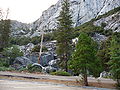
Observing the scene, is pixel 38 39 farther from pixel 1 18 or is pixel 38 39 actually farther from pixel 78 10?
pixel 78 10

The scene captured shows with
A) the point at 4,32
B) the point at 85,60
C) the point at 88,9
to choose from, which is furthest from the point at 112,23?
the point at 85,60

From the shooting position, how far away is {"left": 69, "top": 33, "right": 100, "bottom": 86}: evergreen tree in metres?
13.1

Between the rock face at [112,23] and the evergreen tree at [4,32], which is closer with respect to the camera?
the evergreen tree at [4,32]

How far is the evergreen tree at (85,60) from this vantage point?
1305cm

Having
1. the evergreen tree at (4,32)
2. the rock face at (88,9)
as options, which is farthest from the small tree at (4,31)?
the rock face at (88,9)

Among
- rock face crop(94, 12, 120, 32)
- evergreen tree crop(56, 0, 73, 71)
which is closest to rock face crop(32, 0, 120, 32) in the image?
rock face crop(94, 12, 120, 32)

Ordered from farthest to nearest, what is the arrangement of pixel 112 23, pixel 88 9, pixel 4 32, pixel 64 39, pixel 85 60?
pixel 88 9, pixel 112 23, pixel 4 32, pixel 64 39, pixel 85 60

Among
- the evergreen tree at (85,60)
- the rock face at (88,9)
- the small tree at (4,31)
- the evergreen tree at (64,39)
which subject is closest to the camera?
the evergreen tree at (85,60)

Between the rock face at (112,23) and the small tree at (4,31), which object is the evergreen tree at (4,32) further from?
the rock face at (112,23)

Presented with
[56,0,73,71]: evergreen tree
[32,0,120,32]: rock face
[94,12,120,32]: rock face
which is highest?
[32,0,120,32]: rock face

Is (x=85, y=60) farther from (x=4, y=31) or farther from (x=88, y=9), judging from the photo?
(x=88, y=9)

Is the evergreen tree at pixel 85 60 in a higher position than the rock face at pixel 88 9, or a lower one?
lower

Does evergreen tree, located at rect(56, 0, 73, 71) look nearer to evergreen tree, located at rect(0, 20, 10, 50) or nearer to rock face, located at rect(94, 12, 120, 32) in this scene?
evergreen tree, located at rect(0, 20, 10, 50)

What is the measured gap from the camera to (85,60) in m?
13.1
